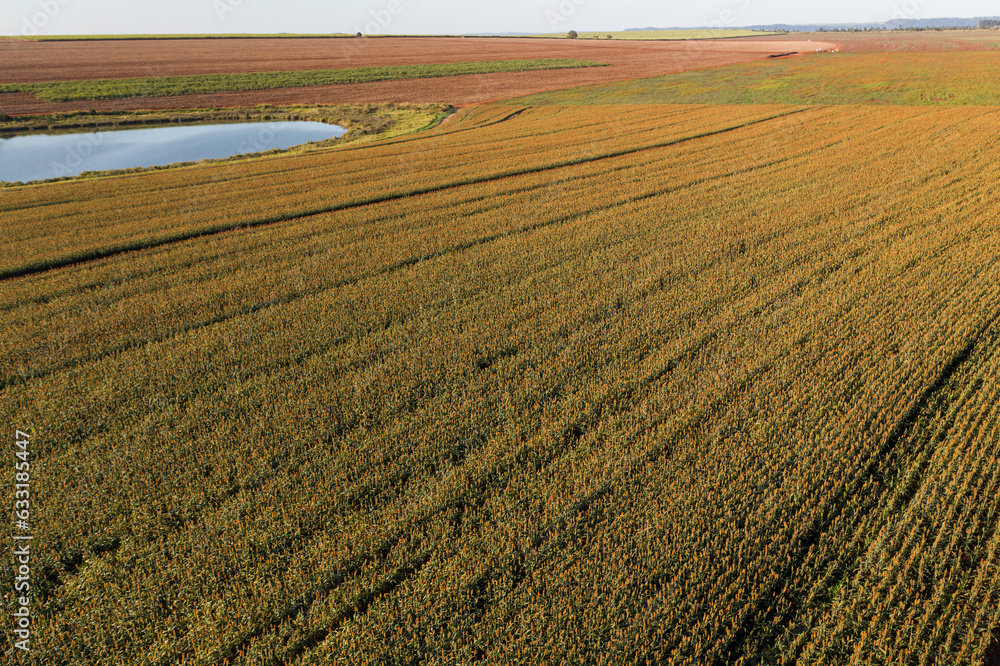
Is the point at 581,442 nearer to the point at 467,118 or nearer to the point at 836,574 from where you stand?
the point at 836,574

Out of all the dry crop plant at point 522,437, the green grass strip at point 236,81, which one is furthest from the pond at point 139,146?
the green grass strip at point 236,81

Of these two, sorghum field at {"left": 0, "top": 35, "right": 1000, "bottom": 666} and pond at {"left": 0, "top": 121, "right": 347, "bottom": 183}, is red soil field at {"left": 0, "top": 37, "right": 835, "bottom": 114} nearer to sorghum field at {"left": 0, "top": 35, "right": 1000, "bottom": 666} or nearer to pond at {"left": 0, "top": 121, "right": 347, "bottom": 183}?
pond at {"left": 0, "top": 121, "right": 347, "bottom": 183}

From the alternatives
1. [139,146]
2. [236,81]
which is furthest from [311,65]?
[139,146]

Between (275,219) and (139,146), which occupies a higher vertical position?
(139,146)

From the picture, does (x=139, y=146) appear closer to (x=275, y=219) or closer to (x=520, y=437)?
(x=275, y=219)

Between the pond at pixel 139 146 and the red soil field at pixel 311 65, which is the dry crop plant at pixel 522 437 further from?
the red soil field at pixel 311 65

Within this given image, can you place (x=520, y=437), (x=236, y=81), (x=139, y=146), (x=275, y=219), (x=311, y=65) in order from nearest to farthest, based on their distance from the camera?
(x=520, y=437), (x=275, y=219), (x=139, y=146), (x=236, y=81), (x=311, y=65)

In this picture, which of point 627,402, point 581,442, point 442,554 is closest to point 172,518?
point 442,554
